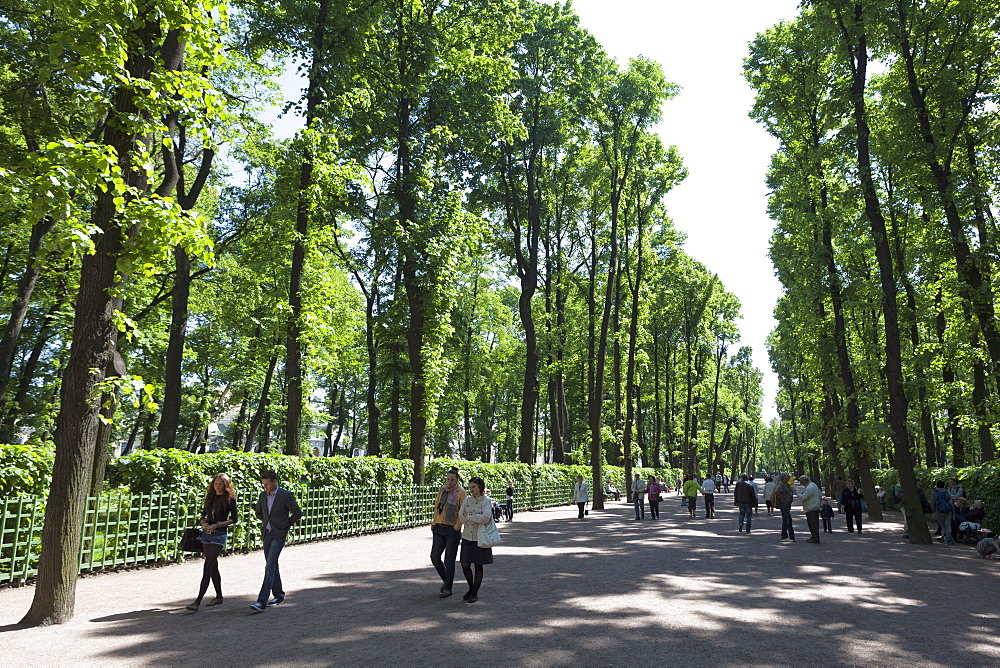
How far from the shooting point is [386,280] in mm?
32375

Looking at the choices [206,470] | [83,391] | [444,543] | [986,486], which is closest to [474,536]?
[444,543]

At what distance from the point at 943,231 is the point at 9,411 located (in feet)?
110

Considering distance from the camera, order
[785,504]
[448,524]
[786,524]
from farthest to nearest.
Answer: [785,504] < [786,524] < [448,524]

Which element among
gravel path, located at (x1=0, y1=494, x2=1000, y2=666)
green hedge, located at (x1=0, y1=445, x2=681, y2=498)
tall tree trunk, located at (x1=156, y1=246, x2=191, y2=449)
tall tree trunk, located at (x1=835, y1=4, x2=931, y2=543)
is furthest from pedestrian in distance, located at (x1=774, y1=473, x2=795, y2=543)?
tall tree trunk, located at (x1=156, y1=246, x2=191, y2=449)

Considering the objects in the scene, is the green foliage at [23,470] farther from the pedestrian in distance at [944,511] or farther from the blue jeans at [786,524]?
the pedestrian in distance at [944,511]

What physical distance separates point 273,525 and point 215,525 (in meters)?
0.74

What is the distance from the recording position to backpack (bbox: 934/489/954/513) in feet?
55.5

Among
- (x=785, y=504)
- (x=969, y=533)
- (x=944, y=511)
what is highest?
(x=785, y=504)

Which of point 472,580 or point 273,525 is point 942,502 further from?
point 273,525

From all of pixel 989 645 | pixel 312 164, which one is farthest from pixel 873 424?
pixel 312 164

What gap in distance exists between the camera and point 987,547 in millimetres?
14336

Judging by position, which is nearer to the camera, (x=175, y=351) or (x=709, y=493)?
(x=175, y=351)

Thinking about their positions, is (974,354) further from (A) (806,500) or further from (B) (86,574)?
A: (B) (86,574)

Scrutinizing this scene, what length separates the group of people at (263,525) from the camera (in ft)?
27.1
